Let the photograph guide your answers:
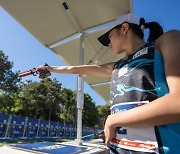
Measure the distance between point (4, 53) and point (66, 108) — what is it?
17477mm

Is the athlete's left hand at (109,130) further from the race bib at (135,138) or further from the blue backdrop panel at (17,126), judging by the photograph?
the blue backdrop panel at (17,126)

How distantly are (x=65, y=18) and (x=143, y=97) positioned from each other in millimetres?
2898

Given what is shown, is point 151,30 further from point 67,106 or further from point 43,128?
point 67,106

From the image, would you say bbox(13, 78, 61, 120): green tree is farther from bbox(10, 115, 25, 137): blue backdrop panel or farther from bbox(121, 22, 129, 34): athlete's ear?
bbox(121, 22, 129, 34): athlete's ear

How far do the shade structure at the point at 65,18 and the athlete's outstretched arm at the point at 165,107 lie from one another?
244cm

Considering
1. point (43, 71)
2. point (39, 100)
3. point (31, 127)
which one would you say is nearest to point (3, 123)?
point (31, 127)

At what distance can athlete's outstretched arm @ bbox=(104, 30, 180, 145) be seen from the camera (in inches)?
24.5

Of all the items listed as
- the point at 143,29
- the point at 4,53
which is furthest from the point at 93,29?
the point at 4,53

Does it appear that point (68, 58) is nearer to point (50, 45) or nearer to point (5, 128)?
point (50, 45)

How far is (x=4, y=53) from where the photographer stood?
26.9 m

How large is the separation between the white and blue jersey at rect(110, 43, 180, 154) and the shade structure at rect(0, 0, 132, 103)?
93.1 inches

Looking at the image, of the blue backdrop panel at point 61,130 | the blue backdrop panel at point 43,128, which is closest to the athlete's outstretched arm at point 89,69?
the blue backdrop panel at point 43,128

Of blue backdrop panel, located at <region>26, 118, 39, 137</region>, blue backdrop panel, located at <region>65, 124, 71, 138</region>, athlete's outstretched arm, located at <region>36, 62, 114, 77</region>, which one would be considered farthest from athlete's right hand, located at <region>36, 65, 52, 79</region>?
blue backdrop panel, located at <region>65, 124, 71, 138</region>

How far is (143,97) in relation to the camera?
760mm
